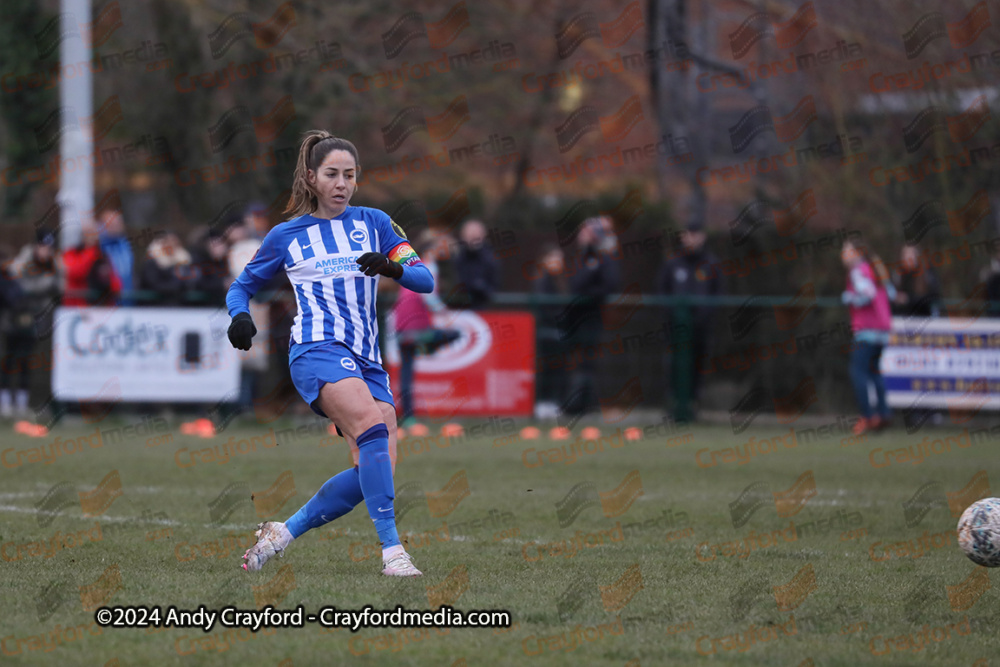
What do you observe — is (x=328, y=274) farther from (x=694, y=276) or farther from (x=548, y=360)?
(x=694, y=276)

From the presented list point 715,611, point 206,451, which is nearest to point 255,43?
point 206,451

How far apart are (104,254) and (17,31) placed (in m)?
9.62

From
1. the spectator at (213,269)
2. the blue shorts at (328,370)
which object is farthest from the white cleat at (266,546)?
the spectator at (213,269)

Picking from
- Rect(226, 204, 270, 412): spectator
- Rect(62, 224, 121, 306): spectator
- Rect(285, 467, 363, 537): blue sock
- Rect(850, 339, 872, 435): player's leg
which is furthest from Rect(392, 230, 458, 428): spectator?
Rect(285, 467, 363, 537): blue sock

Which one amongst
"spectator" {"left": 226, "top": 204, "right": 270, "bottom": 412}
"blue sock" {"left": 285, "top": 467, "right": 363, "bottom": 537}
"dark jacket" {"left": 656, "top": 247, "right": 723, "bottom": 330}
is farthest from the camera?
"dark jacket" {"left": 656, "top": 247, "right": 723, "bottom": 330}

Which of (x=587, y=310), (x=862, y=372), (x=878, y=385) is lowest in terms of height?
(x=878, y=385)

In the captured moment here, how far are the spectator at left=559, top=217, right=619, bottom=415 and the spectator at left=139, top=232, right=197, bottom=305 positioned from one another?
4.38m

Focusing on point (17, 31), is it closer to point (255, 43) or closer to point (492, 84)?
point (255, 43)

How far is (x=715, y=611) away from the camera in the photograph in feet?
17.6

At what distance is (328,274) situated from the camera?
6168mm

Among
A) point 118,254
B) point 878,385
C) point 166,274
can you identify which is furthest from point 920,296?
point 118,254

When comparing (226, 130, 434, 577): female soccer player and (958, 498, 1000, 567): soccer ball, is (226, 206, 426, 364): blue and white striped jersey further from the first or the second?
(958, 498, 1000, 567): soccer ball

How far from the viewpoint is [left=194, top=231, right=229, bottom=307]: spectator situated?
15352 millimetres

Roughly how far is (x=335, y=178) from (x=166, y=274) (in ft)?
32.4
